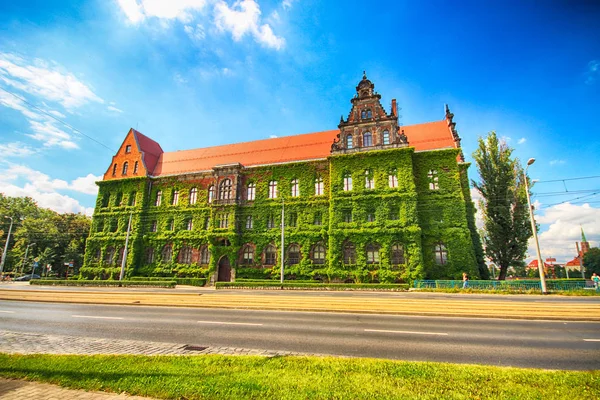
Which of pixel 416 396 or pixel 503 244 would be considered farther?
pixel 503 244

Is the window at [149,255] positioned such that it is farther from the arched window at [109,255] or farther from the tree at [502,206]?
the tree at [502,206]

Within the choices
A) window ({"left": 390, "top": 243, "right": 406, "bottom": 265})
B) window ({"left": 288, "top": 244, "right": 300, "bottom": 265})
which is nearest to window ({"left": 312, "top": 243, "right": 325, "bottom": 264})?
window ({"left": 288, "top": 244, "right": 300, "bottom": 265})

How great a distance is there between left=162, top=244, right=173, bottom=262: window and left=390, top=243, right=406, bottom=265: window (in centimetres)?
3102

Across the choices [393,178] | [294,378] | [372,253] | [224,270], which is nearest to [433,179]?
[393,178]

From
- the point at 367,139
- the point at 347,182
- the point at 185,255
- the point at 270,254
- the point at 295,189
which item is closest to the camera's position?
the point at 347,182

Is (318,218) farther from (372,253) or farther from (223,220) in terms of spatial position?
(223,220)

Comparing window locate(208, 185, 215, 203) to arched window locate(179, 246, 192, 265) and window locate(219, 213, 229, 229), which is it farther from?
arched window locate(179, 246, 192, 265)

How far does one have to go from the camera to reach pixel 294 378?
17.8 feet

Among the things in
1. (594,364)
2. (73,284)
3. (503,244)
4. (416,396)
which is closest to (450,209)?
(503,244)

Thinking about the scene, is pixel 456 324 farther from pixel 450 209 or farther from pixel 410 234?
pixel 450 209

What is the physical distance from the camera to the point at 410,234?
32.1 meters

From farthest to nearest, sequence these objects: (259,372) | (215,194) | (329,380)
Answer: (215,194)
(259,372)
(329,380)

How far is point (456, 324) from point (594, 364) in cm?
392

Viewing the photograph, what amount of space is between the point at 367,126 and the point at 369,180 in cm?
721
